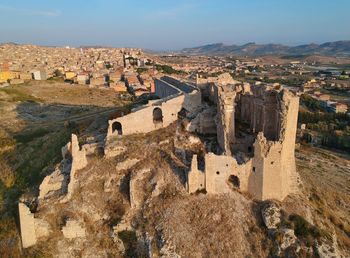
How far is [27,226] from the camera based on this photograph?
2523cm

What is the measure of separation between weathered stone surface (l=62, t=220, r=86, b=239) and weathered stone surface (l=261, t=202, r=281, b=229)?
41.9ft

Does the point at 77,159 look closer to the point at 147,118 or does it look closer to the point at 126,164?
the point at 126,164

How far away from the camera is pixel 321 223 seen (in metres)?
27.9

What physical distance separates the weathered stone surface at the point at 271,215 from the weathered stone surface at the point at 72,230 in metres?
12.8

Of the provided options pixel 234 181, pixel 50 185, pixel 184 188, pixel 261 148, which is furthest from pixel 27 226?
pixel 261 148

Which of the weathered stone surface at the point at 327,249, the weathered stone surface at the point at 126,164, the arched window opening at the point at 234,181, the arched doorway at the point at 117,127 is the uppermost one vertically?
the arched doorway at the point at 117,127

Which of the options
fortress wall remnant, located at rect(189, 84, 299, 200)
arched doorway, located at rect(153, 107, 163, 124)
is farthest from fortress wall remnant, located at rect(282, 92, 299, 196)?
arched doorway, located at rect(153, 107, 163, 124)

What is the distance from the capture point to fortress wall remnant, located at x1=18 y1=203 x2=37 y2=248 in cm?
2509

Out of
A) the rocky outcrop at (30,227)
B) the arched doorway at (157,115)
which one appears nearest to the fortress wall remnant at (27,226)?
the rocky outcrop at (30,227)

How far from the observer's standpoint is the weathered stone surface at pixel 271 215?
996 inches

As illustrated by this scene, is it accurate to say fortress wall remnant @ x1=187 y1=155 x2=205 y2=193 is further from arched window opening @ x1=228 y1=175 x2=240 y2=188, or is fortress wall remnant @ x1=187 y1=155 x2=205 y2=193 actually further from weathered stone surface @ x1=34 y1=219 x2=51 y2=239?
weathered stone surface @ x1=34 y1=219 x2=51 y2=239

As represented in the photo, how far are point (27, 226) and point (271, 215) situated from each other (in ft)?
55.1

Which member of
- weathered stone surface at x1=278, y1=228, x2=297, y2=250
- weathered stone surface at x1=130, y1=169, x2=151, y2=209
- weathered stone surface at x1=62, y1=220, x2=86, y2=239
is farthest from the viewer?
weathered stone surface at x1=130, y1=169, x2=151, y2=209

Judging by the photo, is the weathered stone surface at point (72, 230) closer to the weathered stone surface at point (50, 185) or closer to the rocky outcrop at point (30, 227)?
the rocky outcrop at point (30, 227)
